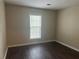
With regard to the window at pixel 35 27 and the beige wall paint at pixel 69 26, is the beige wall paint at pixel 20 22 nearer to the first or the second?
the window at pixel 35 27

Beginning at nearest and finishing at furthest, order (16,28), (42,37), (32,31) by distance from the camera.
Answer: (16,28) → (32,31) → (42,37)

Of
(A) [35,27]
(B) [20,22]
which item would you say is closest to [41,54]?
(A) [35,27]

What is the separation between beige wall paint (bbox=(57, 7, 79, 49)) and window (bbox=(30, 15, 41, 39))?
140 cm

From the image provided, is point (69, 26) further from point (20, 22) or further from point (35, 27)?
point (20, 22)

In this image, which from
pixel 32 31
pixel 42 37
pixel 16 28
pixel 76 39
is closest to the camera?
pixel 76 39

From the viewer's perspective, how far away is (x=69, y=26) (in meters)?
4.18

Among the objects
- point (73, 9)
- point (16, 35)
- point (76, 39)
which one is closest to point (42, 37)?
point (16, 35)

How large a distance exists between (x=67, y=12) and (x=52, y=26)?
1448mm

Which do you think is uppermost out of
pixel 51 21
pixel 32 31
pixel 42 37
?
pixel 51 21

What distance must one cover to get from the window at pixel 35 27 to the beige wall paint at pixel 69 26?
1.40 meters

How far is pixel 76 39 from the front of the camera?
3768 millimetres

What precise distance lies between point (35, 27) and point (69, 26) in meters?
2.08

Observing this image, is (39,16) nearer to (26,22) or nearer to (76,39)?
(26,22)

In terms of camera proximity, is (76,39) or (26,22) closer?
(76,39)
